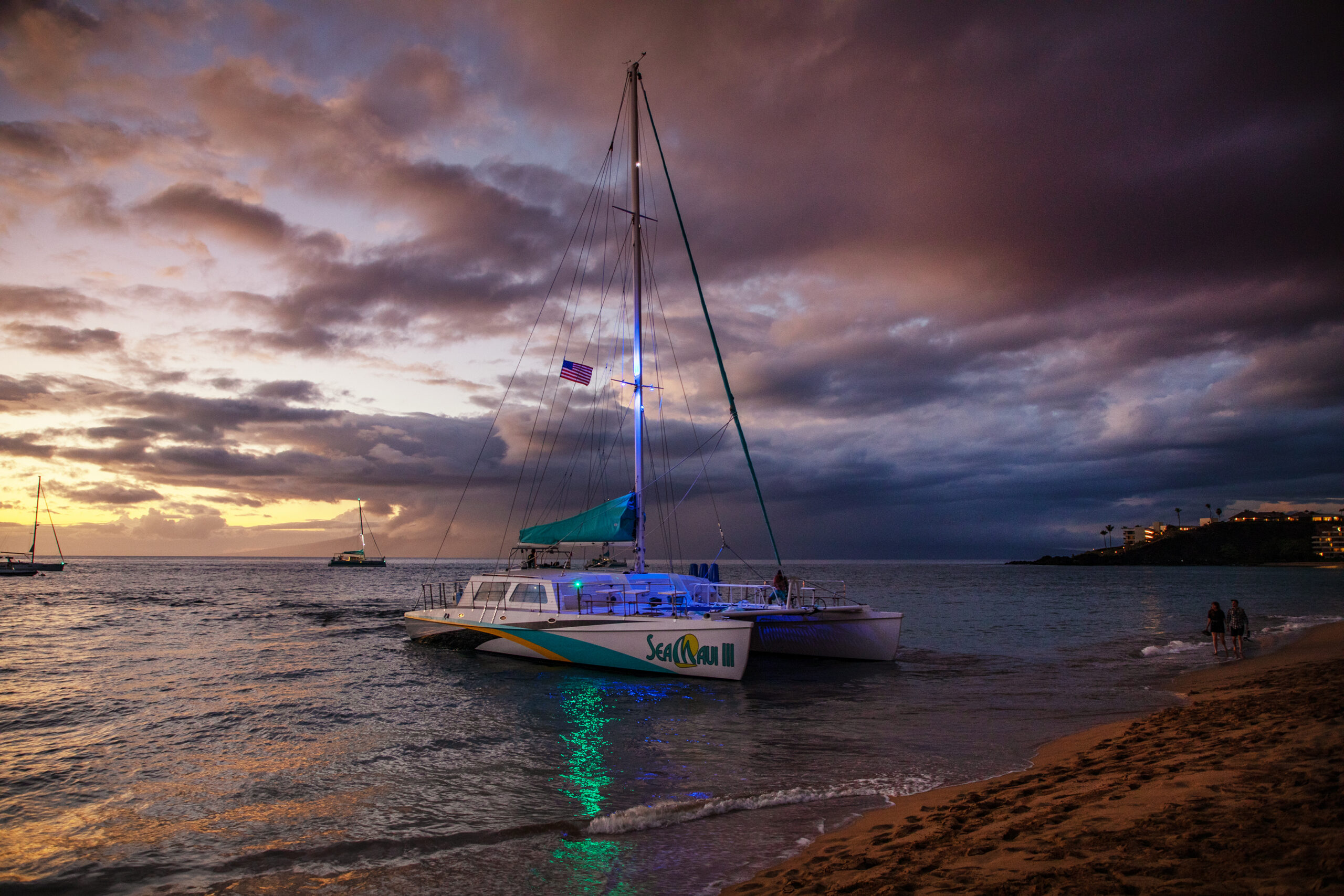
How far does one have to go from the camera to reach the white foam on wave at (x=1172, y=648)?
22641mm

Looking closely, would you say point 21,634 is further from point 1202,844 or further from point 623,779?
point 1202,844

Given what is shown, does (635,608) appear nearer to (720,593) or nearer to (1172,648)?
(720,593)

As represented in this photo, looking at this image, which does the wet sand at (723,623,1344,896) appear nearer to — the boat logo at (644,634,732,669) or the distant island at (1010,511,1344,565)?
the boat logo at (644,634,732,669)

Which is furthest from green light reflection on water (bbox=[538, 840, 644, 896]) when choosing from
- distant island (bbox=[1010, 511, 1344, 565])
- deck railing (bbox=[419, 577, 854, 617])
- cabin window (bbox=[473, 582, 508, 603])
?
distant island (bbox=[1010, 511, 1344, 565])

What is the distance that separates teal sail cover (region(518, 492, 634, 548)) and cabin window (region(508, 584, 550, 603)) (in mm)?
1501

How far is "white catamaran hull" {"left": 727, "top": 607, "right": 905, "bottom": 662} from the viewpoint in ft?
64.6

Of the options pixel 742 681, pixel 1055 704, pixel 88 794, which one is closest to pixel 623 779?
pixel 88 794

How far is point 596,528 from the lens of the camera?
65.8 ft

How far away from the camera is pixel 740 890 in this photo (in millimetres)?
5902

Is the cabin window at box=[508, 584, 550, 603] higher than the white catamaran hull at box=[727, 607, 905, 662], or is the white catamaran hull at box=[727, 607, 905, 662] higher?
the cabin window at box=[508, 584, 550, 603]

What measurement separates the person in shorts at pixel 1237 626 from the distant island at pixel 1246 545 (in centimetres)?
17253

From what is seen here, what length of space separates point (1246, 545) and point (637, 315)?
20870 cm

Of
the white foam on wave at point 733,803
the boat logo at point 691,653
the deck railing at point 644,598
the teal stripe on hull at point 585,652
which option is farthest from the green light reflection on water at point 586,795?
the deck railing at point 644,598

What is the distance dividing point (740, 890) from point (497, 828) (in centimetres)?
331
